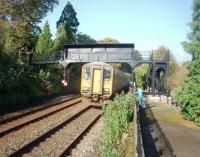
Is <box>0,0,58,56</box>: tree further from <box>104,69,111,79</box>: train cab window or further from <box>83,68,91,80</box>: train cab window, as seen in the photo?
<box>104,69,111,79</box>: train cab window

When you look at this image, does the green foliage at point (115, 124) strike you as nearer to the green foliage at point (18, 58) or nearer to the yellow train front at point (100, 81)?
the green foliage at point (18, 58)

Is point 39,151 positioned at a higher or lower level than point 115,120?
lower

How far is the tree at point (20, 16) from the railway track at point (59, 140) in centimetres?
1379

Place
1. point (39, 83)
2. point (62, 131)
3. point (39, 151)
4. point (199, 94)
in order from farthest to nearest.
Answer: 1. point (39, 83)
2. point (199, 94)
3. point (62, 131)
4. point (39, 151)

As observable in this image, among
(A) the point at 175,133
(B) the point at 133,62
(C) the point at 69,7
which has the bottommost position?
(A) the point at 175,133

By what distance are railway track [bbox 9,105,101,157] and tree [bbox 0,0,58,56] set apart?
1379 cm

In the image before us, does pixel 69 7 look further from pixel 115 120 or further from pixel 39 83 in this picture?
pixel 115 120

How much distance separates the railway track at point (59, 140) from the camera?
10.8 m

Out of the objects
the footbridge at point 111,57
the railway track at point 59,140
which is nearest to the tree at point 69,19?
the footbridge at point 111,57

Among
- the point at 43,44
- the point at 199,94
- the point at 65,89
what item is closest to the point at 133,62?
the point at 65,89

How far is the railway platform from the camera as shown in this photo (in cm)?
1346

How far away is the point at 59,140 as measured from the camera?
41.9ft

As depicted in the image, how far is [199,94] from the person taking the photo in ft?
69.5

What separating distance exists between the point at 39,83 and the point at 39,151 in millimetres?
17535
